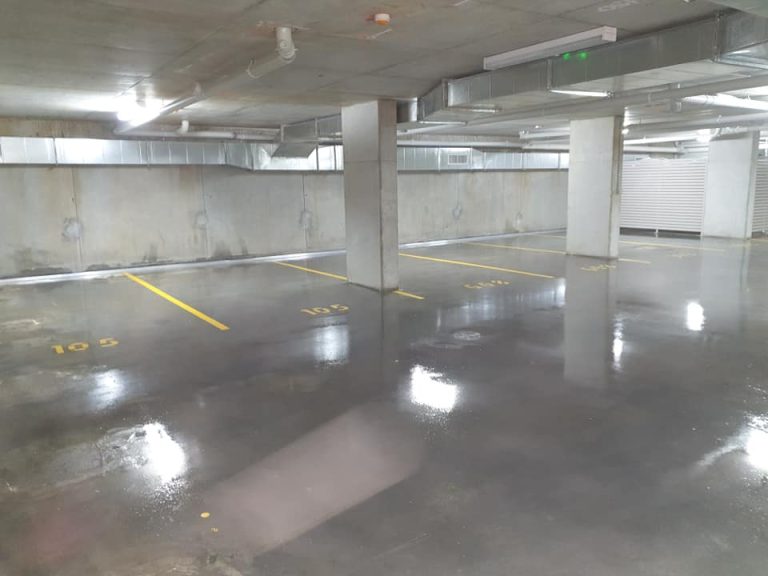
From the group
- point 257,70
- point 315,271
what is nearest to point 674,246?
point 315,271

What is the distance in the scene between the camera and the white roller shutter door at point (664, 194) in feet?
52.6

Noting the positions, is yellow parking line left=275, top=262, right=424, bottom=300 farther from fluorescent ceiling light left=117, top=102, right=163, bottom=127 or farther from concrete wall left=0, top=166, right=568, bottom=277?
fluorescent ceiling light left=117, top=102, right=163, bottom=127

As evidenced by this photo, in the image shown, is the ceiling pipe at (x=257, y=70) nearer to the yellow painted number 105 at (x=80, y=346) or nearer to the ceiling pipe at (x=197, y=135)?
the ceiling pipe at (x=197, y=135)

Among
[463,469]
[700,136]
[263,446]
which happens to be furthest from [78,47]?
[700,136]

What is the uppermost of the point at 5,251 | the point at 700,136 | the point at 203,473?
the point at 700,136

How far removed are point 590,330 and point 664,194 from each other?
12.4 m

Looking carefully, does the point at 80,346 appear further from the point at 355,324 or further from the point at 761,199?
the point at 761,199

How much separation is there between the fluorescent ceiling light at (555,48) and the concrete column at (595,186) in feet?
20.8

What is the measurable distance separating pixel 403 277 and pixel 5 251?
7573 mm

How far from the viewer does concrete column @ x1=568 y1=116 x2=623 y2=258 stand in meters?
11.6

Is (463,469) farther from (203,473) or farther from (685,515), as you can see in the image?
(203,473)

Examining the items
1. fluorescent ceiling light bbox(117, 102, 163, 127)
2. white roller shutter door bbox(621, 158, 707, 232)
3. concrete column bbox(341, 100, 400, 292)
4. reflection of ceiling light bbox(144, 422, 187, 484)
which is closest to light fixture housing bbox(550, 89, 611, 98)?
concrete column bbox(341, 100, 400, 292)

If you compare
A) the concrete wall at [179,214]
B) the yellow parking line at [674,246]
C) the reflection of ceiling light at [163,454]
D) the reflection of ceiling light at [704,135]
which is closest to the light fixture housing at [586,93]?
the reflection of ceiling light at [163,454]

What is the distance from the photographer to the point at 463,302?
326 inches
